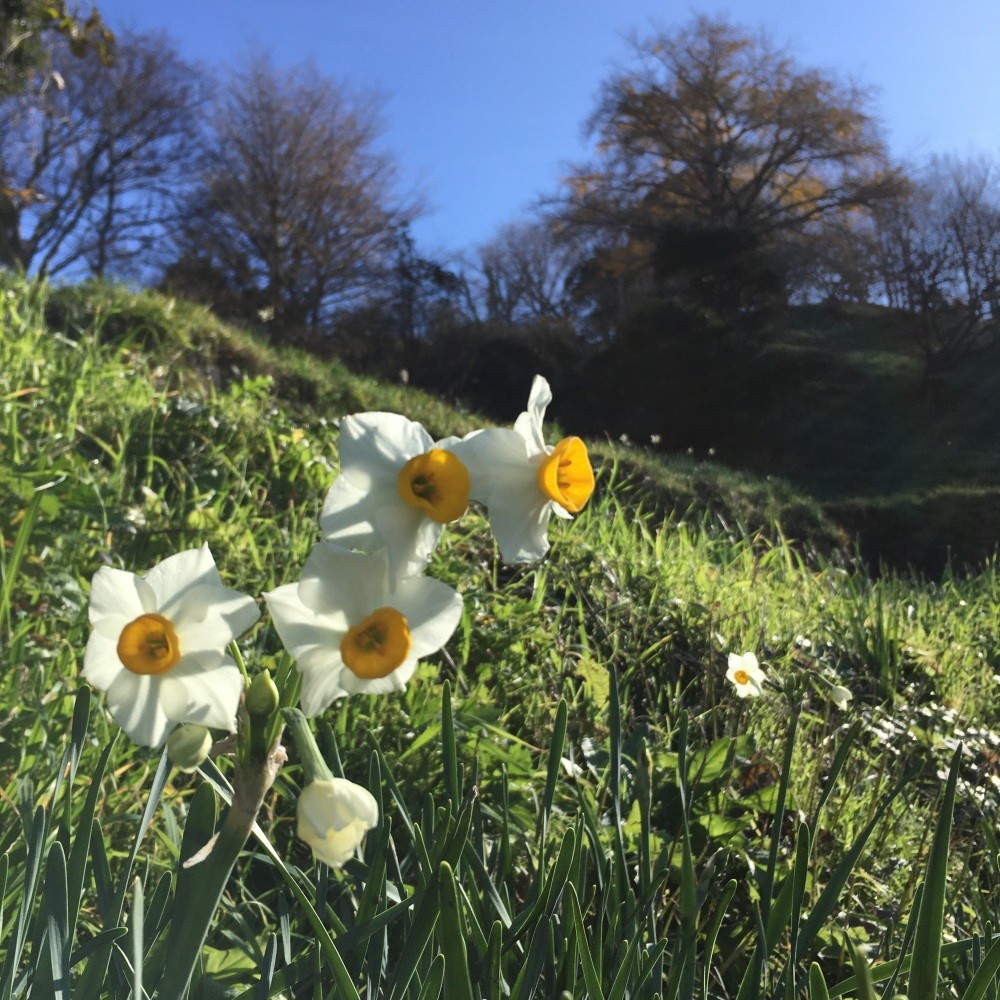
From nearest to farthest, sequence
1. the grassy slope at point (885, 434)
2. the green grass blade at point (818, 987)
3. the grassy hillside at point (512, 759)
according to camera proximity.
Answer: the green grass blade at point (818, 987) → the grassy hillside at point (512, 759) → the grassy slope at point (885, 434)

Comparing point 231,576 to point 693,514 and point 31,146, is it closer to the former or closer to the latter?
point 693,514

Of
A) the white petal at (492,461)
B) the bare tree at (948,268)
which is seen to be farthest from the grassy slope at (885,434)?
the white petal at (492,461)

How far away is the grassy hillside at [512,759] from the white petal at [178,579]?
0.43 feet

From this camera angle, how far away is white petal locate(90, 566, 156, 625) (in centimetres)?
50

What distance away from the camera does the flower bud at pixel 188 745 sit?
50cm

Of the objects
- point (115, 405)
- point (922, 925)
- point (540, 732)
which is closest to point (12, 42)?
point (115, 405)

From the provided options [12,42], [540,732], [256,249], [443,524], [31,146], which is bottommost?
[540,732]

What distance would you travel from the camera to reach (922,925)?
58cm

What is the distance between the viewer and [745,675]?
Answer: 1.49m

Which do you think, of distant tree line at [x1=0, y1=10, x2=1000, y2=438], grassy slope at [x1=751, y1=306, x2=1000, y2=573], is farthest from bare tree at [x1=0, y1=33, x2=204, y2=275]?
grassy slope at [x1=751, y1=306, x2=1000, y2=573]

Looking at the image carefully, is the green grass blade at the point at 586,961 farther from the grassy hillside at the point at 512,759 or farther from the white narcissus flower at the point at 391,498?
the white narcissus flower at the point at 391,498

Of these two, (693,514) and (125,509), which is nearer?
(125,509)

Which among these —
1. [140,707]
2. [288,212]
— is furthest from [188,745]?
[288,212]

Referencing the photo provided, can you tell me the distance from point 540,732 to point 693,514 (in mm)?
3902
